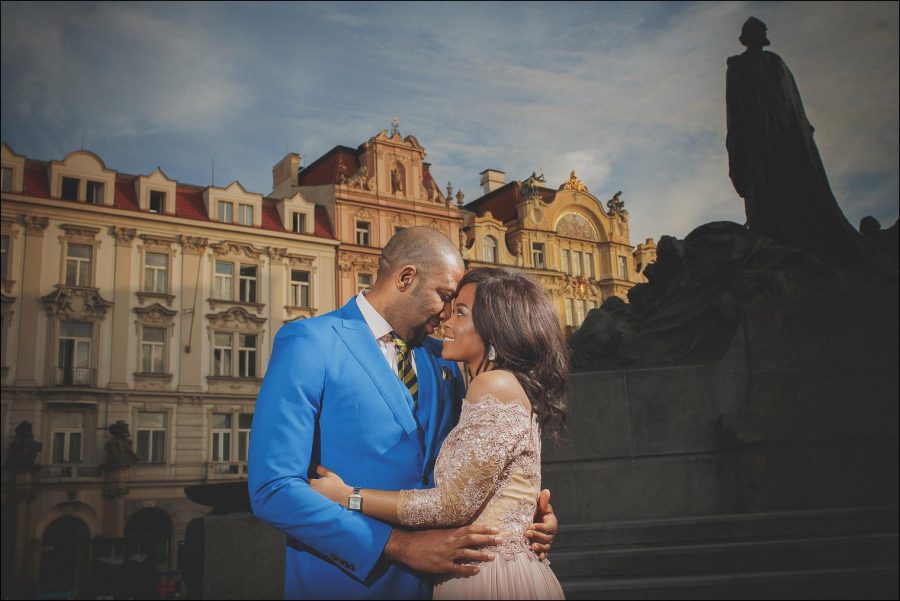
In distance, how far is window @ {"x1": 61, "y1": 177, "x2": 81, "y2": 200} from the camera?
27031 mm

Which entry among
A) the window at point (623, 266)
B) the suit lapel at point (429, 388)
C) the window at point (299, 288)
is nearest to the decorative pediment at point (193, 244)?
the window at point (299, 288)

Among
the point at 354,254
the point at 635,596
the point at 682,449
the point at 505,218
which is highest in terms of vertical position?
the point at 505,218

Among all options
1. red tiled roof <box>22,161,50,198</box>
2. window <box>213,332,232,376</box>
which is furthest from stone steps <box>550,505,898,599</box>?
red tiled roof <box>22,161,50,198</box>

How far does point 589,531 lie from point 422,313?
3261mm

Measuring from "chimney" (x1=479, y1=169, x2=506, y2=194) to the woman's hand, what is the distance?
1537 inches

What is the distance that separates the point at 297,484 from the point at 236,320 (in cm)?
2684

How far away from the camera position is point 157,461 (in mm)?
25766

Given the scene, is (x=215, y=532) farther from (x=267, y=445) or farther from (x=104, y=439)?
(x=104, y=439)

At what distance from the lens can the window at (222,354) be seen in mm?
27719

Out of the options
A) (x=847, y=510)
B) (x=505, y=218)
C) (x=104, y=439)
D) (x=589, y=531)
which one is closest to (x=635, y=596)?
(x=589, y=531)

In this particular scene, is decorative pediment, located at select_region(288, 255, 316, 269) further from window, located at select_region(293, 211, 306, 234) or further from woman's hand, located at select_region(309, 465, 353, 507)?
woman's hand, located at select_region(309, 465, 353, 507)

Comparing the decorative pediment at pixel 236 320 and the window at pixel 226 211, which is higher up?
the window at pixel 226 211

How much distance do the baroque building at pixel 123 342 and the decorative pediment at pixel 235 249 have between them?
0.05 meters

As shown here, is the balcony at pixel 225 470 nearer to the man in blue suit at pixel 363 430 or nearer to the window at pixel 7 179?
the window at pixel 7 179
